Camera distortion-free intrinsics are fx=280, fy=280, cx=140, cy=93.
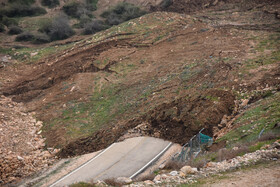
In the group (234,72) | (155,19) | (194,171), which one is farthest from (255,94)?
(155,19)

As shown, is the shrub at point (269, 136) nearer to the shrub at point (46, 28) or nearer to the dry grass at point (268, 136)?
the dry grass at point (268, 136)

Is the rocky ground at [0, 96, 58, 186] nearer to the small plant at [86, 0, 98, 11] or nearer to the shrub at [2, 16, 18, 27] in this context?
the shrub at [2, 16, 18, 27]

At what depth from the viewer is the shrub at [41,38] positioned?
37588 mm

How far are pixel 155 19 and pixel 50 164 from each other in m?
19.7

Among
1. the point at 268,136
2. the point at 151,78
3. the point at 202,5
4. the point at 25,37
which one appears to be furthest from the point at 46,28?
the point at 268,136

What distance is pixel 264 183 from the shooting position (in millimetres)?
8359

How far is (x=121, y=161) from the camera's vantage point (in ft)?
45.2

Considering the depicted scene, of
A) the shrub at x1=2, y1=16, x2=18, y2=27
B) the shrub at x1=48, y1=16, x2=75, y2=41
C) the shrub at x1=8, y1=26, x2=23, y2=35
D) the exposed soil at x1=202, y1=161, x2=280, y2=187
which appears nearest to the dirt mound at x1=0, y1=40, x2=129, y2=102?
the shrub at x1=48, y1=16, x2=75, y2=41

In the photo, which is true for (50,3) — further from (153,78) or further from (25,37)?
(153,78)

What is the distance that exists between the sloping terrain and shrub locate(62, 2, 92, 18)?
1639 centimetres

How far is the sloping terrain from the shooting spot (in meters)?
15.7

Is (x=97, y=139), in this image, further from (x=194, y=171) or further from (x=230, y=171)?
(x=230, y=171)

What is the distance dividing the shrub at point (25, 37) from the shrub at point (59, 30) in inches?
102

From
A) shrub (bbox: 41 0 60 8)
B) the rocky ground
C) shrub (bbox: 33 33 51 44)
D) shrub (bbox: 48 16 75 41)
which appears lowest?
the rocky ground
